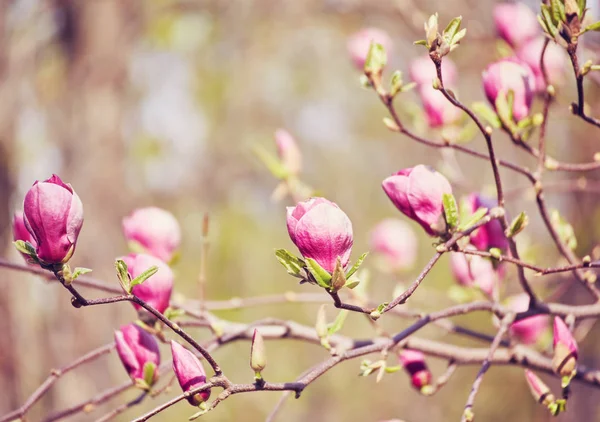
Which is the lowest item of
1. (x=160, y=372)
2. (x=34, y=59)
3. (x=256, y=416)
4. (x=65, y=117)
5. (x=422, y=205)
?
(x=256, y=416)

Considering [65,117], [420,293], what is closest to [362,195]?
[65,117]

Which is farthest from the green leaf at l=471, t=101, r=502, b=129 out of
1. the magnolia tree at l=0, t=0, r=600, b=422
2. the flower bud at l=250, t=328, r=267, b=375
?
the flower bud at l=250, t=328, r=267, b=375

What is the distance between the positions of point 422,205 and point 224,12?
8.45 feet

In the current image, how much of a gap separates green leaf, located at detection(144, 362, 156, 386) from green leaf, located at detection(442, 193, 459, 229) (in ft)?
0.98

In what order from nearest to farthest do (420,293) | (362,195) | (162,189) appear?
(420,293)
(162,189)
(362,195)

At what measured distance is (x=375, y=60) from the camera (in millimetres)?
641

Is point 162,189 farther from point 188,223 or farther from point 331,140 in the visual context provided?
point 331,140

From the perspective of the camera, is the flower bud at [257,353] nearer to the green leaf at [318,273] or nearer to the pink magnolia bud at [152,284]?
the green leaf at [318,273]

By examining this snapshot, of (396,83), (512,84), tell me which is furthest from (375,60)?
(512,84)

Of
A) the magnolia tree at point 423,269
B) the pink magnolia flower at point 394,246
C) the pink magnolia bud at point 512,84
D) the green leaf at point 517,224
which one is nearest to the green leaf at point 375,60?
the magnolia tree at point 423,269

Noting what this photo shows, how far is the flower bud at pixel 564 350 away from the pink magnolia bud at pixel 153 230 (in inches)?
17.4

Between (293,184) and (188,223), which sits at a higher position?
(293,184)

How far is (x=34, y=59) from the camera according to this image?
2.42m

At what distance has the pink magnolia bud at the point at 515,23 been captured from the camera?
0.86m
